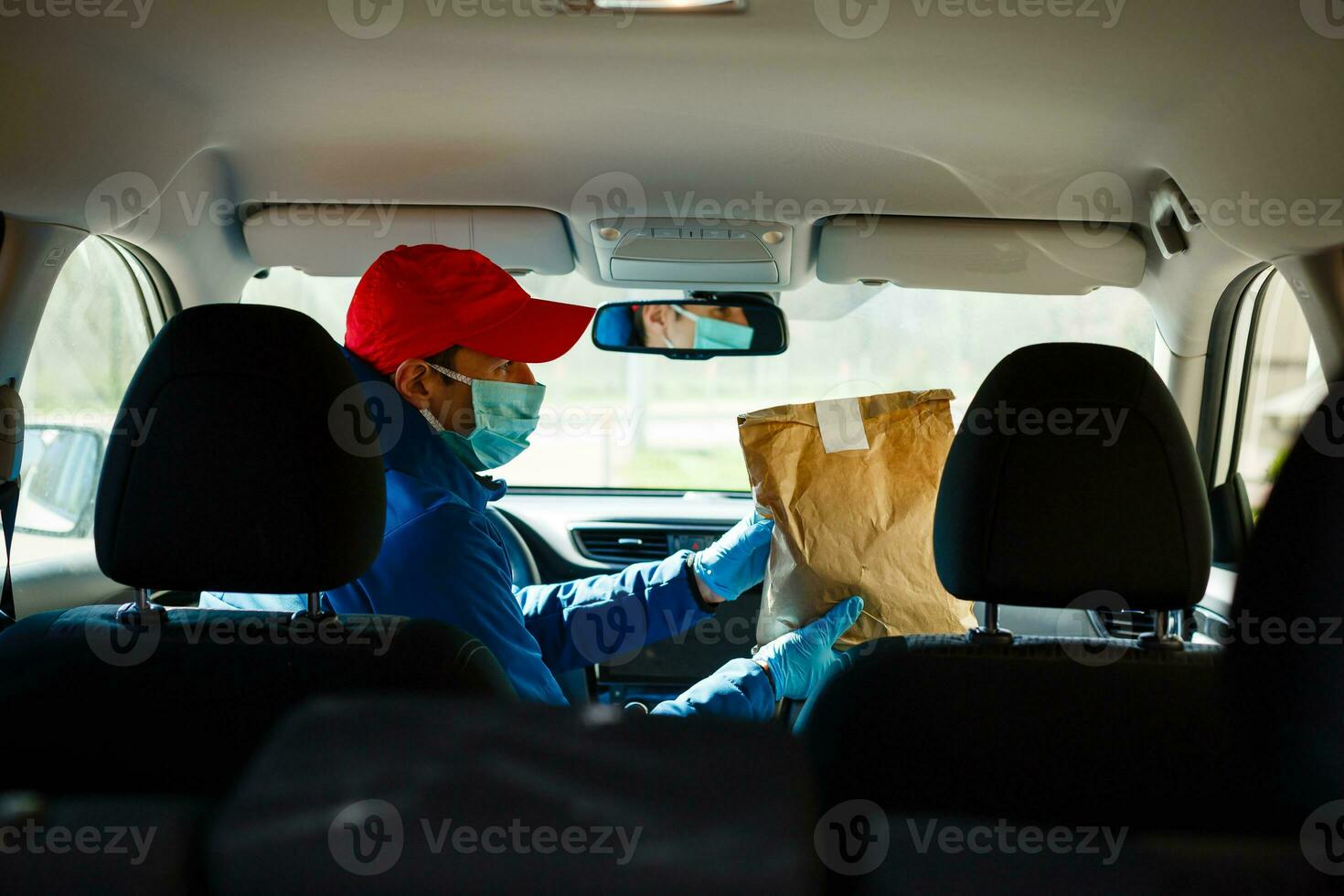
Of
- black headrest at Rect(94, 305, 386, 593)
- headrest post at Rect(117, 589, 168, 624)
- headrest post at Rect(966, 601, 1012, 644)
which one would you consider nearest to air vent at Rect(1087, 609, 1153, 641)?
headrest post at Rect(966, 601, 1012, 644)

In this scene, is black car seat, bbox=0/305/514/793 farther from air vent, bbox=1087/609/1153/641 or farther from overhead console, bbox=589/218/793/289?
air vent, bbox=1087/609/1153/641

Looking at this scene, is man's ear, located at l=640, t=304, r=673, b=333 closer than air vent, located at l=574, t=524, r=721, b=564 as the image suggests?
Yes

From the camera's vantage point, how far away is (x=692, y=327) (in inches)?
129

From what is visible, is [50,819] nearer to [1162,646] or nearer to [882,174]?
[1162,646]

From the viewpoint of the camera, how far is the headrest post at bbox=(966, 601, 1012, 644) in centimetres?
175

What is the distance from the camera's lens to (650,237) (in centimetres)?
311

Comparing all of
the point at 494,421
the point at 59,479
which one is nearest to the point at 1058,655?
the point at 494,421

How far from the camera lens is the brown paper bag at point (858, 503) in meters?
2.48

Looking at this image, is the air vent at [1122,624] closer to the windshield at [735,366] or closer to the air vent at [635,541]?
the windshield at [735,366]

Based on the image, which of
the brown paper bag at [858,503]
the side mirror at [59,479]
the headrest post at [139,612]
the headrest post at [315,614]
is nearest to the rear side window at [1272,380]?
Answer: the brown paper bag at [858,503]

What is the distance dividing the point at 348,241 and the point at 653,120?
1.13 metres

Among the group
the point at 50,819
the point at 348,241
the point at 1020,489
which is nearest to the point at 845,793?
the point at 1020,489

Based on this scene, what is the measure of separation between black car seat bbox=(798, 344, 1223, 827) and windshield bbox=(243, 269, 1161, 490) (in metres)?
1.66

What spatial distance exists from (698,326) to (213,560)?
6.31 ft
